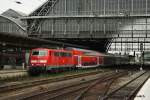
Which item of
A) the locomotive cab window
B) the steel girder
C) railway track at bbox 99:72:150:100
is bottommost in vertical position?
railway track at bbox 99:72:150:100

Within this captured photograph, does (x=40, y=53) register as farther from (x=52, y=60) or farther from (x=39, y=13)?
(x=39, y=13)

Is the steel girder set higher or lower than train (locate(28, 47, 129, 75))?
higher

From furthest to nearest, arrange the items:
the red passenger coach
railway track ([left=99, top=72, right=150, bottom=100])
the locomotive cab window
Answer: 1. the locomotive cab window
2. the red passenger coach
3. railway track ([left=99, top=72, right=150, bottom=100])

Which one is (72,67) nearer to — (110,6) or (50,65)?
(50,65)

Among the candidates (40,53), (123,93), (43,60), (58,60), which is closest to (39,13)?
(58,60)

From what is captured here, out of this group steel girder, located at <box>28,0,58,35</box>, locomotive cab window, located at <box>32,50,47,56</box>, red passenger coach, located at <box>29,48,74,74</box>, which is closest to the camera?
red passenger coach, located at <box>29,48,74,74</box>

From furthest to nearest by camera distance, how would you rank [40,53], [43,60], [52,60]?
[52,60]
[40,53]
[43,60]

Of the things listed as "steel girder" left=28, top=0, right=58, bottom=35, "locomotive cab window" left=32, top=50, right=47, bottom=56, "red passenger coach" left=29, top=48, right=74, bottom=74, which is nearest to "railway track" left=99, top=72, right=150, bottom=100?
"red passenger coach" left=29, top=48, right=74, bottom=74

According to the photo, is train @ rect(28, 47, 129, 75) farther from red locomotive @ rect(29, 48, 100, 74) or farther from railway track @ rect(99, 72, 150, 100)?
railway track @ rect(99, 72, 150, 100)

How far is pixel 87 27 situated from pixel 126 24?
38.2 ft

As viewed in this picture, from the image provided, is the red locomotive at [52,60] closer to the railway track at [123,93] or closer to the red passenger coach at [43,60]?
the red passenger coach at [43,60]

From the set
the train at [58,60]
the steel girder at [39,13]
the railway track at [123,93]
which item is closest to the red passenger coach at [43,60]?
the train at [58,60]

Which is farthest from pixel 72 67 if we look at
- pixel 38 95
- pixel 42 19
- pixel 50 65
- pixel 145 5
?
pixel 145 5

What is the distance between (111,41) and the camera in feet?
388
